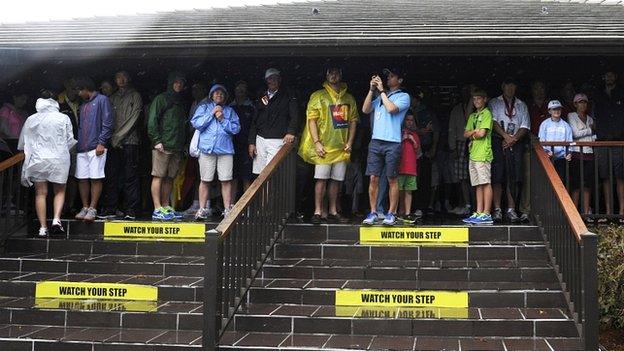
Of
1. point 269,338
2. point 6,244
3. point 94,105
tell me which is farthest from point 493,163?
point 6,244

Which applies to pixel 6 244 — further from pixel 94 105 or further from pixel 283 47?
pixel 283 47

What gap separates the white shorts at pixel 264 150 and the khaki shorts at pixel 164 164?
1226mm

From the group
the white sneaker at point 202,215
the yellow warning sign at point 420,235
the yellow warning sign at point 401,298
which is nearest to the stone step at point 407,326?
the yellow warning sign at point 401,298

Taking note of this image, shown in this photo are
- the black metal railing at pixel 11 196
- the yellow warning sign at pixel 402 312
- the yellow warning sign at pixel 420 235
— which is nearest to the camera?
the yellow warning sign at pixel 402 312

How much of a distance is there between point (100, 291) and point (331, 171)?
10.6 ft

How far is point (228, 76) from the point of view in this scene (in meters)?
10.1

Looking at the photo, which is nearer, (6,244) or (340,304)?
(340,304)

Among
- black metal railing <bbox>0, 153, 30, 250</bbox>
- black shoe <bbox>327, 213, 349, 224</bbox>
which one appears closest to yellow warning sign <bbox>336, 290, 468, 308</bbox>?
black shoe <bbox>327, 213, 349, 224</bbox>

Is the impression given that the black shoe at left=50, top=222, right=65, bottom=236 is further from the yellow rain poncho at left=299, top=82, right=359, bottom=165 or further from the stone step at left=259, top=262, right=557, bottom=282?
the yellow rain poncho at left=299, top=82, right=359, bottom=165

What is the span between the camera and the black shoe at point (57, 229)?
809 centimetres

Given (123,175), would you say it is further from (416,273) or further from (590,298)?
(590,298)

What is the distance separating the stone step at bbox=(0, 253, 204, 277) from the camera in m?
7.10

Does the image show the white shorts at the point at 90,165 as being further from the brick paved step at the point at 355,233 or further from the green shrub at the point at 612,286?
the green shrub at the point at 612,286

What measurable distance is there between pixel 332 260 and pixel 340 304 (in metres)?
0.99
